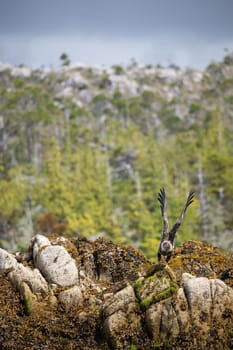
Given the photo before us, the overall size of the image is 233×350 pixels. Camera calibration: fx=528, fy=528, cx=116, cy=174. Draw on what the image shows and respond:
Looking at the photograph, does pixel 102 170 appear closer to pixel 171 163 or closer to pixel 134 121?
pixel 171 163

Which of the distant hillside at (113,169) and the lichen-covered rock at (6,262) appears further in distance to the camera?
the distant hillside at (113,169)

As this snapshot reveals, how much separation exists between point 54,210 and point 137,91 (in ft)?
312

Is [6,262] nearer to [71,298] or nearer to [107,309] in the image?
[71,298]

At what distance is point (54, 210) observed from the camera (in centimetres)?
6059

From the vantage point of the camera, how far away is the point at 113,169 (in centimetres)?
8225

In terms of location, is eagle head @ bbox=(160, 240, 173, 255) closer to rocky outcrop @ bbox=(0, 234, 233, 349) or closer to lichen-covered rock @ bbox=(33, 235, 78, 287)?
rocky outcrop @ bbox=(0, 234, 233, 349)

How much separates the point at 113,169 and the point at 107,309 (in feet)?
227

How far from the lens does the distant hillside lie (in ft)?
190

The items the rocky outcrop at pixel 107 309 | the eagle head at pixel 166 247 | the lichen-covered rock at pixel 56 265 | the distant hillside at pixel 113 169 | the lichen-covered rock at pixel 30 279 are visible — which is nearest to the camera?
the rocky outcrop at pixel 107 309

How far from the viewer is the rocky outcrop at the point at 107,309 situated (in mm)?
12898

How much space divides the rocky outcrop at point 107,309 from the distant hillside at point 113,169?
115 feet

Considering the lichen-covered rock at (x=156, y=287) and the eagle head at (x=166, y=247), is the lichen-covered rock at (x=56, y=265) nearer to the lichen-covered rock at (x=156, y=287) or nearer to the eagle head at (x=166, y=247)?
the lichen-covered rock at (x=156, y=287)

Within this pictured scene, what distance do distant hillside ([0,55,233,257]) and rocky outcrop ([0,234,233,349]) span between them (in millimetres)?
35046

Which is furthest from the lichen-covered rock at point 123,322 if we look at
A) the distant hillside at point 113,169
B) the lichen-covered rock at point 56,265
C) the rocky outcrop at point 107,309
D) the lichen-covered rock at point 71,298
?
the distant hillside at point 113,169
